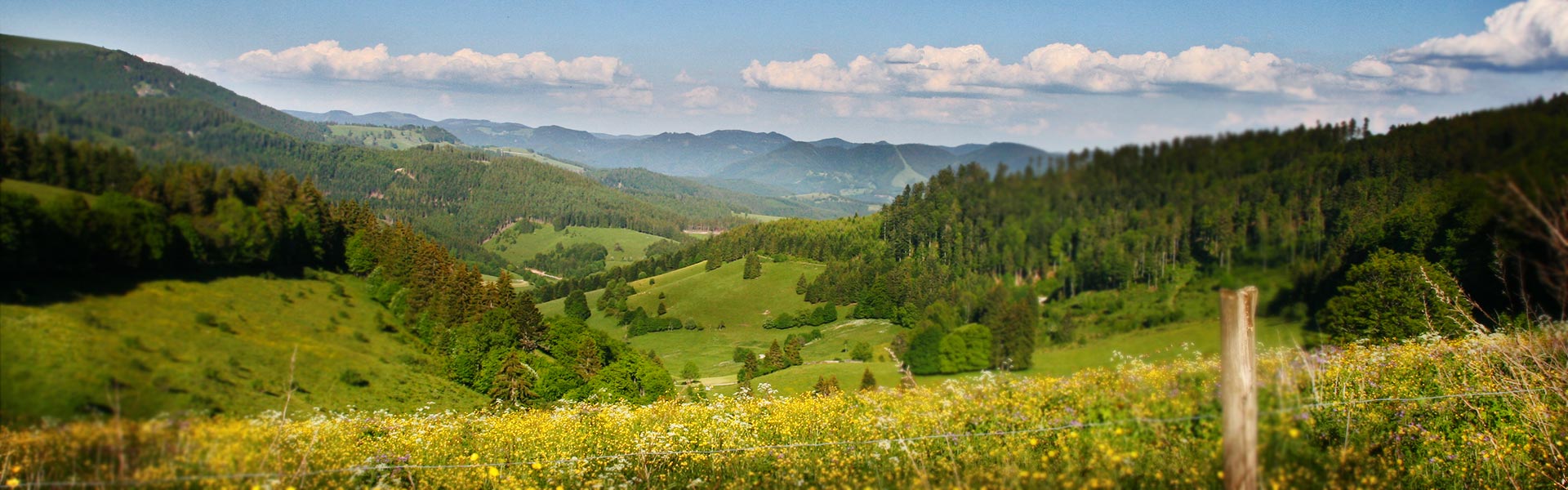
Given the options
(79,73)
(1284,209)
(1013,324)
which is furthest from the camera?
(1013,324)

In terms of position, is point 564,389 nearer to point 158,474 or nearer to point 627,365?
point 627,365

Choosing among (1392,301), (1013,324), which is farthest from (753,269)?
(1392,301)

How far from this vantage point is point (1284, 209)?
9.24 metres

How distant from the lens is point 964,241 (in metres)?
14.1

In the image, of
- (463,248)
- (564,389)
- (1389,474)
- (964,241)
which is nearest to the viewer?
(1389,474)

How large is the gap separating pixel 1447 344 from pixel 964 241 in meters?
7.13

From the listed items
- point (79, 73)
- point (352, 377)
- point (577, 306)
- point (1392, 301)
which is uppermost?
point (79, 73)

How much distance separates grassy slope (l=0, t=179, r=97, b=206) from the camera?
6773mm

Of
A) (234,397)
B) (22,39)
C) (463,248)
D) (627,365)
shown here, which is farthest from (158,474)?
(463,248)

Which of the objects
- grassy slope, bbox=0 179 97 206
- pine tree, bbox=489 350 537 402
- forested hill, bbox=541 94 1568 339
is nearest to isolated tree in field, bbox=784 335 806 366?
pine tree, bbox=489 350 537 402

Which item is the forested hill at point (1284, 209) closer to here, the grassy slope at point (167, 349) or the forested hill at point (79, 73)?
the grassy slope at point (167, 349)

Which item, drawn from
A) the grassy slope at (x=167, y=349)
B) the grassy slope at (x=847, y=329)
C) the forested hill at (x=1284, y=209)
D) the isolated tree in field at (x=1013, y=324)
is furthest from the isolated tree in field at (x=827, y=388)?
the grassy slope at (x=167, y=349)

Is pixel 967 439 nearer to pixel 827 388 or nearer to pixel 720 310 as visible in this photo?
pixel 827 388

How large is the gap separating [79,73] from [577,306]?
3964 inches
